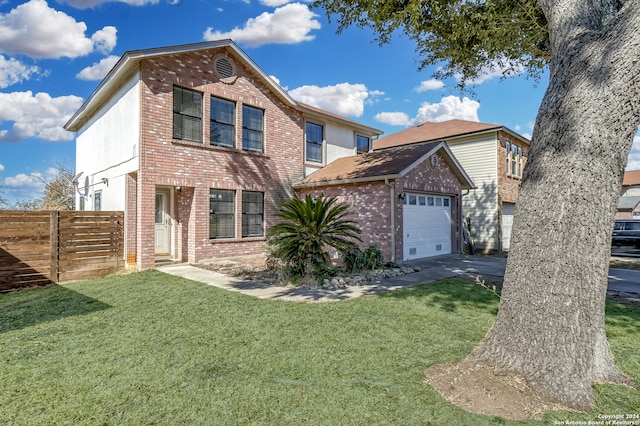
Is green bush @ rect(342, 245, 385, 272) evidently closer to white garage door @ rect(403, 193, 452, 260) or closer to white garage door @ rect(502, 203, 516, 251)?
white garage door @ rect(403, 193, 452, 260)

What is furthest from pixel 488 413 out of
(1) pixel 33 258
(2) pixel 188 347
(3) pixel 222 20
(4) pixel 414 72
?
(3) pixel 222 20

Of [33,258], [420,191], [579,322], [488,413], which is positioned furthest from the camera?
[420,191]

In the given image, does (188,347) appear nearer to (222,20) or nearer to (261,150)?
(261,150)

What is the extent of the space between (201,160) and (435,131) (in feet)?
45.5

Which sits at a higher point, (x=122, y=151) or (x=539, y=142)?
(x=122, y=151)

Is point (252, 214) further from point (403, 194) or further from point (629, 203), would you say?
point (629, 203)

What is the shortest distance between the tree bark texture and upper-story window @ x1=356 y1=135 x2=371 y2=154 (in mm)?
13810

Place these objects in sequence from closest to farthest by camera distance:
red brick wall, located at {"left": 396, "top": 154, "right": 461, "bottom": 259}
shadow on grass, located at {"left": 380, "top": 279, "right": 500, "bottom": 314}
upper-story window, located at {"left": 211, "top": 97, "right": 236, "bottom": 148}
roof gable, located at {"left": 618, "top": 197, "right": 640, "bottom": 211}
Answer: shadow on grass, located at {"left": 380, "top": 279, "right": 500, "bottom": 314}
red brick wall, located at {"left": 396, "top": 154, "right": 461, "bottom": 259}
upper-story window, located at {"left": 211, "top": 97, "right": 236, "bottom": 148}
roof gable, located at {"left": 618, "top": 197, "right": 640, "bottom": 211}

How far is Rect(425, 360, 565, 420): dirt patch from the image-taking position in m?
2.69

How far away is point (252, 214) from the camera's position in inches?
488

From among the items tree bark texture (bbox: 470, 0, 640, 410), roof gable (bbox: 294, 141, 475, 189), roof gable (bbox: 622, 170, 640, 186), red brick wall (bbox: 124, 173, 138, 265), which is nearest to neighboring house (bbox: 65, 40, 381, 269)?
red brick wall (bbox: 124, 173, 138, 265)

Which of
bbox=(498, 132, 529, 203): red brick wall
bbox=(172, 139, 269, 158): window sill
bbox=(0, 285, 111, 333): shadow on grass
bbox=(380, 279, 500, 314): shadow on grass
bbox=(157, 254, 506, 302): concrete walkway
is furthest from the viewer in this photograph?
bbox=(498, 132, 529, 203): red brick wall

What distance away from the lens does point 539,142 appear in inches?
130

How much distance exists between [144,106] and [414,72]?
8.62 metres
